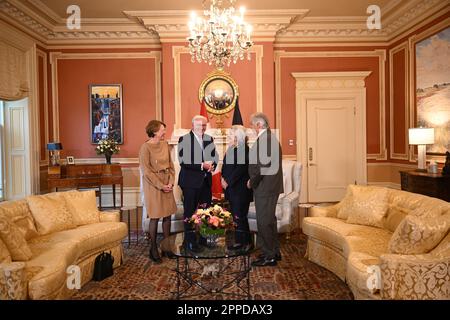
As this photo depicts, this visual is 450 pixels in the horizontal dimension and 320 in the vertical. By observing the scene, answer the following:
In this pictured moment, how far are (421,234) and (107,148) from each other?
5447 millimetres

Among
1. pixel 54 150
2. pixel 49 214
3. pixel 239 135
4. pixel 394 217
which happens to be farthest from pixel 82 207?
pixel 394 217

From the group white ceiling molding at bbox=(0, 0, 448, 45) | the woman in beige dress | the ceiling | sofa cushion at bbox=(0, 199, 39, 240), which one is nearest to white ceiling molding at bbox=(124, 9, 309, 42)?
white ceiling molding at bbox=(0, 0, 448, 45)

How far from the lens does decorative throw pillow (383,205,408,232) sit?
3.26 meters

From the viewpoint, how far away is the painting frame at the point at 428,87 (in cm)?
521

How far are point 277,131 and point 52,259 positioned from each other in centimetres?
498

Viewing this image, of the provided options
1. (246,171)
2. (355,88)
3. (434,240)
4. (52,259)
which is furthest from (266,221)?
(355,88)

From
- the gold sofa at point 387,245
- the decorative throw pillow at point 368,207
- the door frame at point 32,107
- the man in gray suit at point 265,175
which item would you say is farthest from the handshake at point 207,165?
the door frame at point 32,107

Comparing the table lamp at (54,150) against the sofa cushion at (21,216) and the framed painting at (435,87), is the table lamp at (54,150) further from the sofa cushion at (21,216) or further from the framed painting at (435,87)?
the framed painting at (435,87)

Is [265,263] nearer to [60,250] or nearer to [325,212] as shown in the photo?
[325,212]

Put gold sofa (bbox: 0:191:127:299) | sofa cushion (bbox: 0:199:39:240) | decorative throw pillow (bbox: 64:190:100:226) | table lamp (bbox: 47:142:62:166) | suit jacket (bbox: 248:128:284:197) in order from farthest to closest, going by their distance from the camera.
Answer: table lamp (bbox: 47:142:62:166)
decorative throw pillow (bbox: 64:190:100:226)
suit jacket (bbox: 248:128:284:197)
sofa cushion (bbox: 0:199:39:240)
gold sofa (bbox: 0:191:127:299)

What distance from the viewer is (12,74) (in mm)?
5621

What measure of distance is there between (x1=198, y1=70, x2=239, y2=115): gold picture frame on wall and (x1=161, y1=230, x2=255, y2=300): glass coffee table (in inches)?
141

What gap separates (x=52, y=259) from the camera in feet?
8.84

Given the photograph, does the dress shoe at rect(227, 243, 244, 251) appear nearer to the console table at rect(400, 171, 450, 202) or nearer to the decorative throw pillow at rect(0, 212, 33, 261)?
the decorative throw pillow at rect(0, 212, 33, 261)
